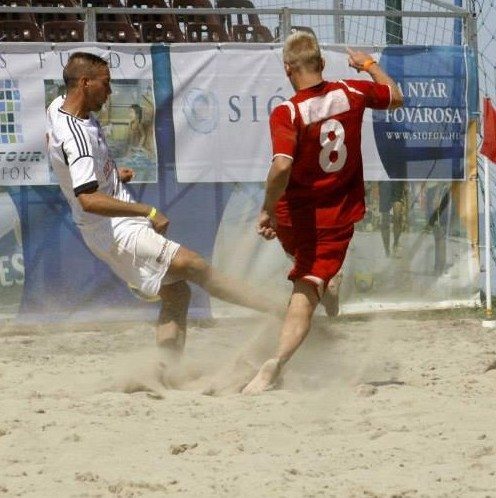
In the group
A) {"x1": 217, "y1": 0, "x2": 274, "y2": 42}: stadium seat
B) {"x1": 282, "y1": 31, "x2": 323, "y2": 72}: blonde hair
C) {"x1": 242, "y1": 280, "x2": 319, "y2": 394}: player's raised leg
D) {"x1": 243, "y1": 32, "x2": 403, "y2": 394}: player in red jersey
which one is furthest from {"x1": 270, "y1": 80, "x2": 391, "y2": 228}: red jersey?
{"x1": 217, "y1": 0, "x2": 274, "y2": 42}: stadium seat

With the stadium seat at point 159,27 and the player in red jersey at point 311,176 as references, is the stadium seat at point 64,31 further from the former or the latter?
the player in red jersey at point 311,176

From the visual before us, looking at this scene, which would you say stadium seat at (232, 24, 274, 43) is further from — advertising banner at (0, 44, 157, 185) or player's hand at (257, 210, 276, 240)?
player's hand at (257, 210, 276, 240)

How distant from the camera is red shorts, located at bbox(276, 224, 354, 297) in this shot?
23.7 feet

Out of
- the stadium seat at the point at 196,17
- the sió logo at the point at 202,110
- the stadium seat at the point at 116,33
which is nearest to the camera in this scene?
the sió logo at the point at 202,110

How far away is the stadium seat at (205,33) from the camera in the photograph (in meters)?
12.3

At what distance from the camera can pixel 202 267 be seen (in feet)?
24.4

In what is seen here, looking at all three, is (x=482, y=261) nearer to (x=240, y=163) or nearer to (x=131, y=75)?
(x=240, y=163)

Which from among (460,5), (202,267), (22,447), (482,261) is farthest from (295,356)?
(460,5)

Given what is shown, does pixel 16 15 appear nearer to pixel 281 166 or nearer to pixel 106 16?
pixel 106 16

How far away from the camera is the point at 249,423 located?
6.12 m

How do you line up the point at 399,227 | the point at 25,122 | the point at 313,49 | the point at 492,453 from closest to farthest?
the point at 492,453 < the point at 313,49 < the point at 25,122 < the point at 399,227

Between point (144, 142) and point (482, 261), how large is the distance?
3.22 metres

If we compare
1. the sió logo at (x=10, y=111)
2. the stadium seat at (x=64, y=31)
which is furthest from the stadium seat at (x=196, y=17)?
the sió logo at (x=10, y=111)

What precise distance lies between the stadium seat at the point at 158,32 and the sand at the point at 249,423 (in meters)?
4.13
